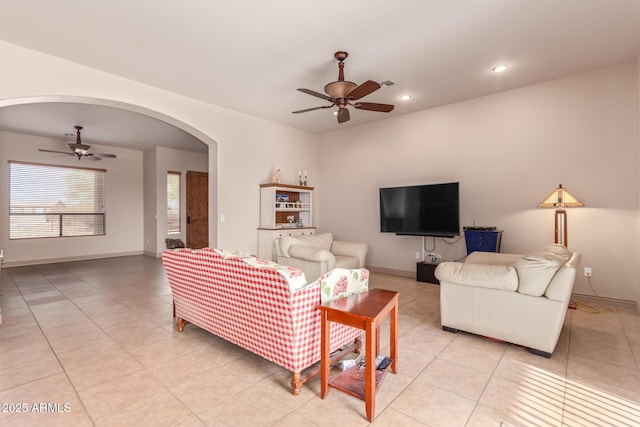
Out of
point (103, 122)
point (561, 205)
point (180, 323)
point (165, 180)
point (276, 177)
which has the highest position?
point (103, 122)

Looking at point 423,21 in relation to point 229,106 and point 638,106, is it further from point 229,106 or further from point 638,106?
point 229,106

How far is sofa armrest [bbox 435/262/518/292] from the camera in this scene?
2.60 m

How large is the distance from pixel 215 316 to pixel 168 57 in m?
2.91

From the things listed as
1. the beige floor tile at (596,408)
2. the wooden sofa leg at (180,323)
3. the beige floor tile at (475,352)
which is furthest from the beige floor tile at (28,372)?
the beige floor tile at (596,408)

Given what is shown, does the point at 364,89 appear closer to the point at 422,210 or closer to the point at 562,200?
the point at 422,210

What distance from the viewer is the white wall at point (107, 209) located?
6383mm

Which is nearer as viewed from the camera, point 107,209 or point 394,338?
point 394,338

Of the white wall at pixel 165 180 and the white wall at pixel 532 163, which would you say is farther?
the white wall at pixel 165 180

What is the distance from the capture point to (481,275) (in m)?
2.73

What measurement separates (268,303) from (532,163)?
14.1 ft

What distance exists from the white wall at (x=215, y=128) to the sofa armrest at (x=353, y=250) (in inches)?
60.5

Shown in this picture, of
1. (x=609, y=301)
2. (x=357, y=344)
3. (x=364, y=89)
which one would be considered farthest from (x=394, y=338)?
(x=609, y=301)

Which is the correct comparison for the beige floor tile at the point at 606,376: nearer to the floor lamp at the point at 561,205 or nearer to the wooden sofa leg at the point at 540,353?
the wooden sofa leg at the point at 540,353

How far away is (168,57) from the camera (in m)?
3.46
